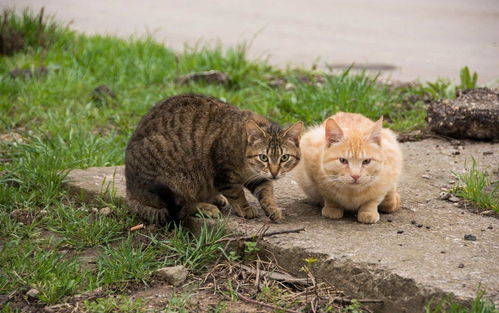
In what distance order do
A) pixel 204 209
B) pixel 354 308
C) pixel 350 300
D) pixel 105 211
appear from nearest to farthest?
pixel 354 308 < pixel 350 300 < pixel 204 209 < pixel 105 211

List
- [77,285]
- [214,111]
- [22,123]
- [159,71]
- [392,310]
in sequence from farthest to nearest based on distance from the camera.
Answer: [159,71], [22,123], [214,111], [77,285], [392,310]

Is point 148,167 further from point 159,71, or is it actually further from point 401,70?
point 401,70

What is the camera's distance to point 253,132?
14.2ft

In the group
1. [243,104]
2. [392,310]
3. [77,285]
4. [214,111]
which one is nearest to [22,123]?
[243,104]

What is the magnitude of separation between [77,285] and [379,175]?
197cm

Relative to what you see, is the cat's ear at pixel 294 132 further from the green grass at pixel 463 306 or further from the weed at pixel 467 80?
the weed at pixel 467 80

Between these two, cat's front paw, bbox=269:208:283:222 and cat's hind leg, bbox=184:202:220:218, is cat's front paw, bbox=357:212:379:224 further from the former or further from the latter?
cat's hind leg, bbox=184:202:220:218

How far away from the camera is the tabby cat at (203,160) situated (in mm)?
4324

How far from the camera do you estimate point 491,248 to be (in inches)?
151

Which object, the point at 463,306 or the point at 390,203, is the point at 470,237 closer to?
the point at 390,203

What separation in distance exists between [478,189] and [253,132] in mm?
1634

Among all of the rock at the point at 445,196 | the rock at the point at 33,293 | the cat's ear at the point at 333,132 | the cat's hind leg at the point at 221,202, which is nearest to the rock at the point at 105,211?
the cat's hind leg at the point at 221,202

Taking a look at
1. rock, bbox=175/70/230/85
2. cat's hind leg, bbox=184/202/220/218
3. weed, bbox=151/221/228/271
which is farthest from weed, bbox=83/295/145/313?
rock, bbox=175/70/230/85

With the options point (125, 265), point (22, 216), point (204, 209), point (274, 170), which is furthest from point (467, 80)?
point (22, 216)
